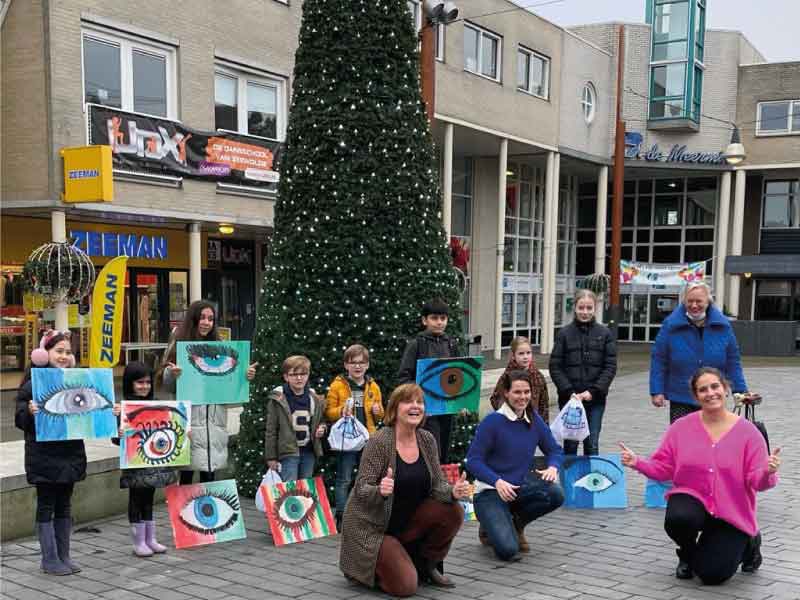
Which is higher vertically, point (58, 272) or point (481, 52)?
point (481, 52)

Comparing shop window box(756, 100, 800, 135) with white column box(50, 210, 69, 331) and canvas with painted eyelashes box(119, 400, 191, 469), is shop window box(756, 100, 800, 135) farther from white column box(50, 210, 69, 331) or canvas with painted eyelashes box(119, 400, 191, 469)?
canvas with painted eyelashes box(119, 400, 191, 469)

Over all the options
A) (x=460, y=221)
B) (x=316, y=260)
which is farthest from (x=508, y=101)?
(x=316, y=260)

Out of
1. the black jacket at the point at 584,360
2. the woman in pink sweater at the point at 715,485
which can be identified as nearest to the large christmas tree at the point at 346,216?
the black jacket at the point at 584,360

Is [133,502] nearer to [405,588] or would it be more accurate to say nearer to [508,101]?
[405,588]

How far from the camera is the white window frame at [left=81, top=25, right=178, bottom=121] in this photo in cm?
1286

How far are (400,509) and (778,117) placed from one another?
29612 millimetres

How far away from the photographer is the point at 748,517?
4926 millimetres

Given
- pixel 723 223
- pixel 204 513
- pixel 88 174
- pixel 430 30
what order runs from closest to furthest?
pixel 204 513, pixel 430 30, pixel 88 174, pixel 723 223

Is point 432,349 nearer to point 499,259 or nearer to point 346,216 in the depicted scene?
point 346,216

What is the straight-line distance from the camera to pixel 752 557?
5.23 meters

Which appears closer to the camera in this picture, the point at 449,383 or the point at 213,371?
the point at 213,371

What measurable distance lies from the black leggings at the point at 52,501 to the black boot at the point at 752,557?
15.0ft

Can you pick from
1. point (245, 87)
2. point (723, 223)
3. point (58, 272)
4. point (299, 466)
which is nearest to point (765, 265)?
point (723, 223)

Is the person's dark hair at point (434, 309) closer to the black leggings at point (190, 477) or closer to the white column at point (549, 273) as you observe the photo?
the black leggings at point (190, 477)
